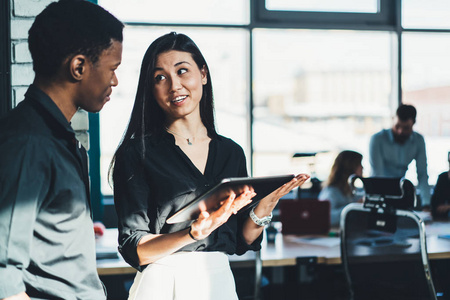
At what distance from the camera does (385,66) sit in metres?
5.50

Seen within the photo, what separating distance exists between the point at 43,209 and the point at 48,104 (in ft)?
0.65

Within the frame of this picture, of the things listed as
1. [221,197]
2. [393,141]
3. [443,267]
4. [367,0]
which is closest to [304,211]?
[443,267]

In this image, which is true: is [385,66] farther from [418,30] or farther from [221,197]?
[221,197]

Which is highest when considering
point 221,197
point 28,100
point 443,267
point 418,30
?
point 418,30

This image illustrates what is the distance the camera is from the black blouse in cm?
138

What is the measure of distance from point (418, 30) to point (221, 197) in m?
4.92

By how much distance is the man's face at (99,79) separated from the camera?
0.99m

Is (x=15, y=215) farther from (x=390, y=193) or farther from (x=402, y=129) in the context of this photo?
(x=402, y=129)

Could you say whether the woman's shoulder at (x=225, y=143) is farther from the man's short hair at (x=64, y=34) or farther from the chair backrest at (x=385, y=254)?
the chair backrest at (x=385, y=254)

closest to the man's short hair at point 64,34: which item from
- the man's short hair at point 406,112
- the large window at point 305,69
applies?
the man's short hair at point 406,112

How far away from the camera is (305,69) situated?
527 centimetres

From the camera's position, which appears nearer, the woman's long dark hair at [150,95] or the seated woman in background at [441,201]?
the woman's long dark hair at [150,95]

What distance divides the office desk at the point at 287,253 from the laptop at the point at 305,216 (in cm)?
10

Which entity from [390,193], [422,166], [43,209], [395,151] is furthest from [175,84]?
[422,166]
